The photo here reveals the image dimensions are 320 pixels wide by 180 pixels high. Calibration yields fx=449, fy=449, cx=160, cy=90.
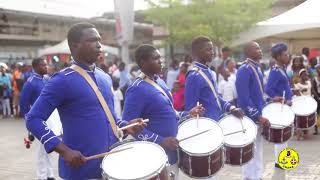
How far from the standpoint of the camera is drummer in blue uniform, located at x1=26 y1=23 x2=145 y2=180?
3.12 m

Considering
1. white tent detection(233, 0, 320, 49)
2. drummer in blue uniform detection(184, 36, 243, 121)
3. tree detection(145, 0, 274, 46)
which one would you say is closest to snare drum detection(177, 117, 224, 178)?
drummer in blue uniform detection(184, 36, 243, 121)

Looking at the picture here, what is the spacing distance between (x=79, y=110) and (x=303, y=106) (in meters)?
4.73

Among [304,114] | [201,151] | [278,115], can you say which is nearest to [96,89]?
[201,151]

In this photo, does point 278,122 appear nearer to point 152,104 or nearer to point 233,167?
point 233,167

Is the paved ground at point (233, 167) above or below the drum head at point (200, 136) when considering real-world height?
below

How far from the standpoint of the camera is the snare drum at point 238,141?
4.90 meters

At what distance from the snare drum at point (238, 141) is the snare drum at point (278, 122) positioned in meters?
0.68

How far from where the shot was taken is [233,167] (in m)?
6.84

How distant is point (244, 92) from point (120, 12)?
824 cm

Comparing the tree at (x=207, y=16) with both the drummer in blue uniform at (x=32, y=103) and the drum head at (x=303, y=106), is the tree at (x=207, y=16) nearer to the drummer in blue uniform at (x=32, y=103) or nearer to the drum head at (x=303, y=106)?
the drum head at (x=303, y=106)

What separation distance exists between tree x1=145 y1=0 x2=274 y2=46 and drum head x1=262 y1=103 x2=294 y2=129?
11.3 m

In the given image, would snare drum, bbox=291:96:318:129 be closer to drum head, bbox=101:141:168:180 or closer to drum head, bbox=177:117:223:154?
drum head, bbox=177:117:223:154

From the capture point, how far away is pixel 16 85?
16547 millimetres

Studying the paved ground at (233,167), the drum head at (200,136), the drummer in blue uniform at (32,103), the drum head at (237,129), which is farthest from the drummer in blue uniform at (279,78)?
the drummer in blue uniform at (32,103)
